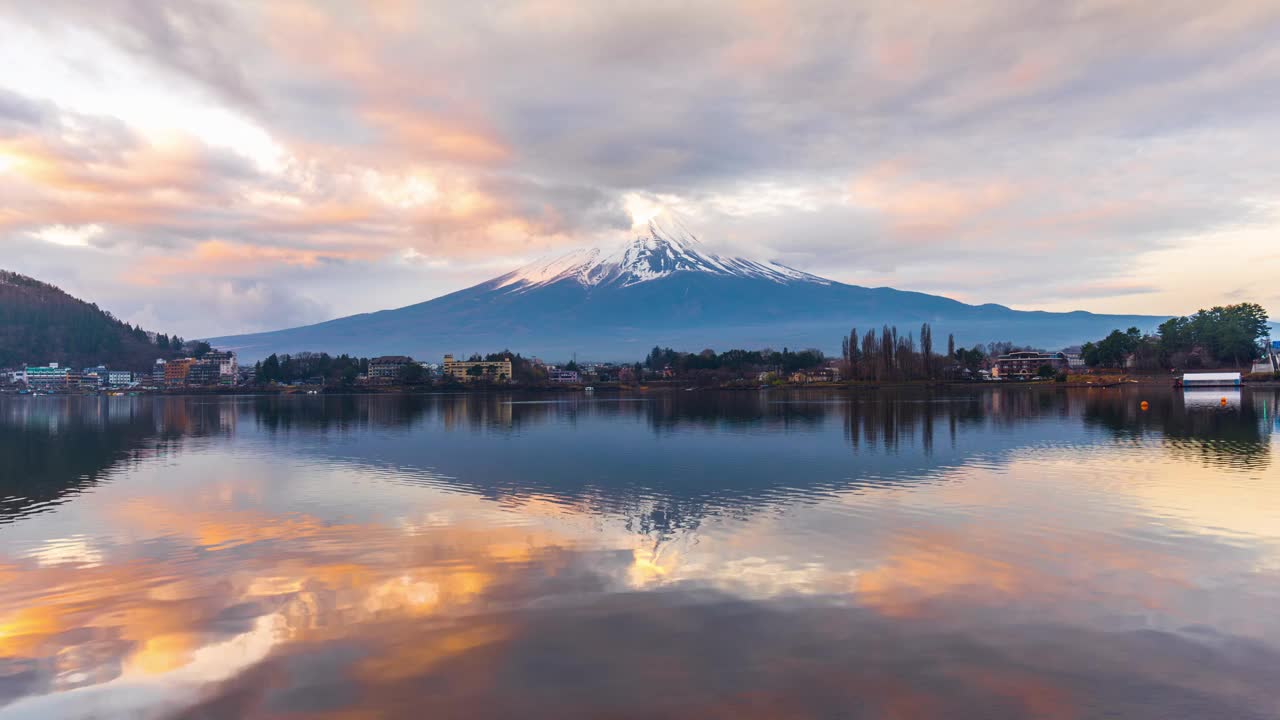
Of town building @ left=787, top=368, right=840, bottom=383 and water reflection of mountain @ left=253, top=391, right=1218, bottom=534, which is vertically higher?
town building @ left=787, top=368, right=840, bottom=383

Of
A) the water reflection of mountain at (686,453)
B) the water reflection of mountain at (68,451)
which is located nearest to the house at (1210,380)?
the water reflection of mountain at (686,453)

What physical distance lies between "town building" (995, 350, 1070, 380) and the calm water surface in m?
154

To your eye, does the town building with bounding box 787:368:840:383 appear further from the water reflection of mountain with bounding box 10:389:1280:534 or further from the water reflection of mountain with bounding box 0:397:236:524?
the water reflection of mountain with bounding box 0:397:236:524

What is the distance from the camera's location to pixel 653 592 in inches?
484

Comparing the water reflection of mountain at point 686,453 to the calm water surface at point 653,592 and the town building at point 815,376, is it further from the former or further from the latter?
the town building at point 815,376

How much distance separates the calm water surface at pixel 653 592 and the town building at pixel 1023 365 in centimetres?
15422

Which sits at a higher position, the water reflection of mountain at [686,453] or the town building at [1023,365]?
the town building at [1023,365]

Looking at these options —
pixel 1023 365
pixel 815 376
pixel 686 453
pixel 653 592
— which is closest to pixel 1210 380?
pixel 815 376

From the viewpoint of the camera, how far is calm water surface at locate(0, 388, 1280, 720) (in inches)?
342

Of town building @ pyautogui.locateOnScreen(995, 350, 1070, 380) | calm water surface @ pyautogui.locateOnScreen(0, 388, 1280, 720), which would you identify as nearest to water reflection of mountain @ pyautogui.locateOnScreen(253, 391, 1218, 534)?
calm water surface @ pyautogui.locateOnScreen(0, 388, 1280, 720)

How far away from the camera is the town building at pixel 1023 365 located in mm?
168125

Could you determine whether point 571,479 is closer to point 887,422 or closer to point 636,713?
point 636,713

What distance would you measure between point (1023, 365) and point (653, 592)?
195 metres

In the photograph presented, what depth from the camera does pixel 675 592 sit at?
12.3 m
